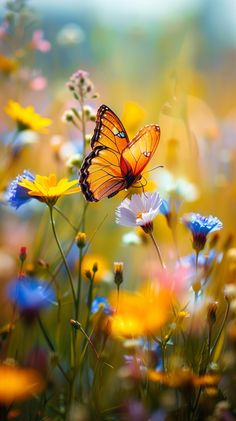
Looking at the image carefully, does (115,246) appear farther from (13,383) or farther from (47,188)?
(13,383)

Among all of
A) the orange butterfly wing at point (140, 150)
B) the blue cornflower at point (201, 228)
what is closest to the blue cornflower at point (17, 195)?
the orange butterfly wing at point (140, 150)

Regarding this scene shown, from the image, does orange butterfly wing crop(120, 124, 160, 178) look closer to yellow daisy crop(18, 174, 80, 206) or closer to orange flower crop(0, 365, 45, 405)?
yellow daisy crop(18, 174, 80, 206)

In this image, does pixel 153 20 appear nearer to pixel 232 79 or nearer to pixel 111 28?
pixel 111 28

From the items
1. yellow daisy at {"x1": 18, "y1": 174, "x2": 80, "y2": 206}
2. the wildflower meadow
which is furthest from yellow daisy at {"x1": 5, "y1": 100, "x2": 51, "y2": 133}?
yellow daisy at {"x1": 18, "y1": 174, "x2": 80, "y2": 206}

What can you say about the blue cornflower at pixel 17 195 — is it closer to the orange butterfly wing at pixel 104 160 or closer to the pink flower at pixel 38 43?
the orange butterfly wing at pixel 104 160

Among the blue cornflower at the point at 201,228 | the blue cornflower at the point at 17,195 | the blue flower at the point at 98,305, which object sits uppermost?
the blue cornflower at the point at 17,195

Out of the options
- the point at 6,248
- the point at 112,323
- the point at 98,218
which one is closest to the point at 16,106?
the point at 6,248

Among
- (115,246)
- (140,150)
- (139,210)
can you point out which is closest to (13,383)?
(139,210)
